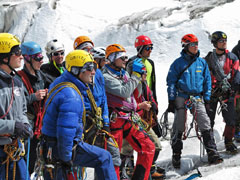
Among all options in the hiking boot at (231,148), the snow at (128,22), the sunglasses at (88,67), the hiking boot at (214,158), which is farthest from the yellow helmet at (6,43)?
the snow at (128,22)

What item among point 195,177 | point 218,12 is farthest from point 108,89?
point 218,12

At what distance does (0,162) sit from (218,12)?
526 inches

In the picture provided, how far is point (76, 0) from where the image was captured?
19.8 m

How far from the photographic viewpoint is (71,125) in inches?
144

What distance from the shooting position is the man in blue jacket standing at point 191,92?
6.22 meters

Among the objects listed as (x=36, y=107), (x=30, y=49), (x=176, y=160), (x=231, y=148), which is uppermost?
(x=30, y=49)

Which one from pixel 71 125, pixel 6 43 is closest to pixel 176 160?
pixel 71 125

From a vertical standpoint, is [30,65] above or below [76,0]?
below

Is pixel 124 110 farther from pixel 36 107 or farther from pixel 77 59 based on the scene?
pixel 77 59

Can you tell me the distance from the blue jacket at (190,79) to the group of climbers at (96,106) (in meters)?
0.02

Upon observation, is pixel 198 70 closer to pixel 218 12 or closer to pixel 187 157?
pixel 187 157

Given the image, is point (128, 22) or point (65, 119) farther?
point (128, 22)

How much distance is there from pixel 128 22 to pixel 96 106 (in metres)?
13.5

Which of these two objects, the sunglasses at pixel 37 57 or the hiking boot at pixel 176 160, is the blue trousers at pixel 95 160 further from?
the hiking boot at pixel 176 160
